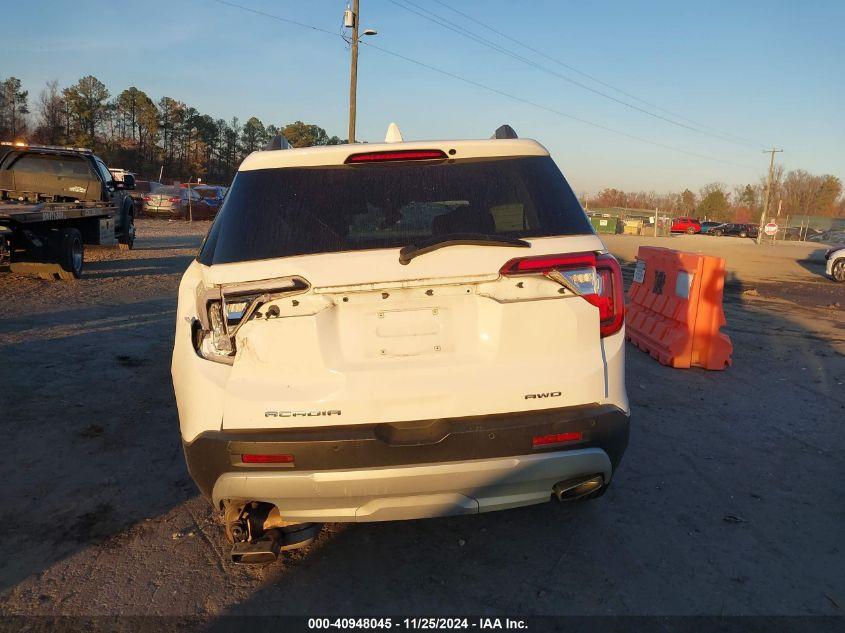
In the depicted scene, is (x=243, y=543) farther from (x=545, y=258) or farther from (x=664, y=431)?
(x=664, y=431)

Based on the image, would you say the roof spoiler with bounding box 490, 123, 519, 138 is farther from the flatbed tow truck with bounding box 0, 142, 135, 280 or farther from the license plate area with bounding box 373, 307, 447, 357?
the flatbed tow truck with bounding box 0, 142, 135, 280

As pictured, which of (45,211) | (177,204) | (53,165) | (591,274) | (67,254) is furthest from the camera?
(177,204)

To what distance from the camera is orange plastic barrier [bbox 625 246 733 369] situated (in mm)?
6547

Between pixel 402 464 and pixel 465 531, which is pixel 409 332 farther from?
pixel 465 531

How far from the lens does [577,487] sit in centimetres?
274

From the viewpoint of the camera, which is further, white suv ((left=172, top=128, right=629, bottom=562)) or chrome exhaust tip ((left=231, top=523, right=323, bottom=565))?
chrome exhaust tip ((left=231, top=523, right=323, bottom=565))

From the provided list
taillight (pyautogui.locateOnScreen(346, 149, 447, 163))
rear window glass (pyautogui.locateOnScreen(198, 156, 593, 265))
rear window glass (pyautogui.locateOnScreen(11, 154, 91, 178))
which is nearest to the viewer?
rear window glass (pyautogui.locateOnScreen(198, 156, 593, 265))

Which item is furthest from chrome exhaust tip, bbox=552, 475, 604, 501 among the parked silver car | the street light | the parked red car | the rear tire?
the parked red car

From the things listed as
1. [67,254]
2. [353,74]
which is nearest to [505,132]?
[67,254]

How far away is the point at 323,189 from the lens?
284 cm

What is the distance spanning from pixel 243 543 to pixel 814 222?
273 ft

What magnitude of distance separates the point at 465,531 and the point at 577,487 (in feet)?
2.73

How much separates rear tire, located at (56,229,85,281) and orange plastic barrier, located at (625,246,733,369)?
9.99 meters

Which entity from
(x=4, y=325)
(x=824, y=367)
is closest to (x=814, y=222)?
(x=824, y=367)
